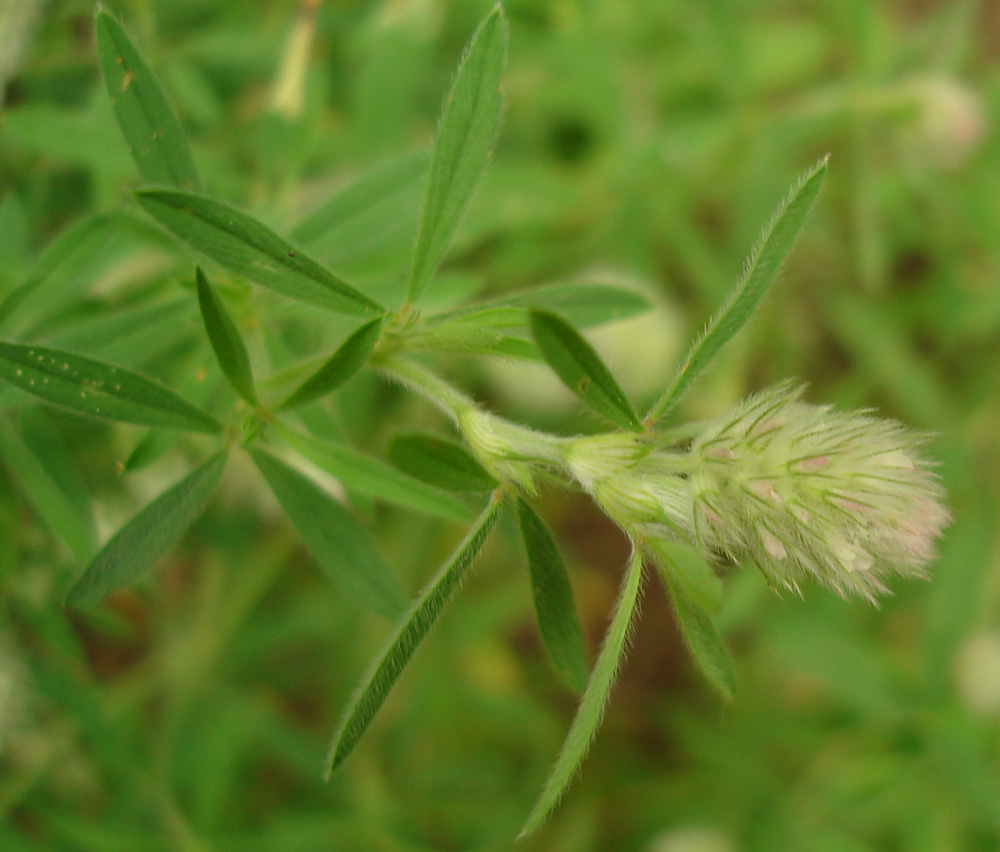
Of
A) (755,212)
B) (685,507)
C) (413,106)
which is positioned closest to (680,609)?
(685,507)

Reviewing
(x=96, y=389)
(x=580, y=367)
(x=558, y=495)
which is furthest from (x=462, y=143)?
(x=558, y=495)

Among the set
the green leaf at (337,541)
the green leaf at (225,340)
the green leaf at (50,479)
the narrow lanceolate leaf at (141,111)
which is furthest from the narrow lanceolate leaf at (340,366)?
the green leaf at (50,479)

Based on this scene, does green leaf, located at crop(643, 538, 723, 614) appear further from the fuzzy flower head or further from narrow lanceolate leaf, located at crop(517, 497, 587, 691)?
narrow lanceolate leaf, located at crop(517, 497, 587, 691)

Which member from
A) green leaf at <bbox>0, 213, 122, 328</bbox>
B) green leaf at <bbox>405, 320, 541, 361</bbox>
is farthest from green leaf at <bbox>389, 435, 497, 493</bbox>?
green leaf at <bbox>0, 213, 122, 328</bbox>

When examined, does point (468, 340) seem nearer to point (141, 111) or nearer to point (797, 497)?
point (797, 497)

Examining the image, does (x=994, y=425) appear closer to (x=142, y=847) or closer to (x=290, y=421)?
(x=290, y=421)

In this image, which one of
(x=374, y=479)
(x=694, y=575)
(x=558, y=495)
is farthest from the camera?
(x=558, y=495)
